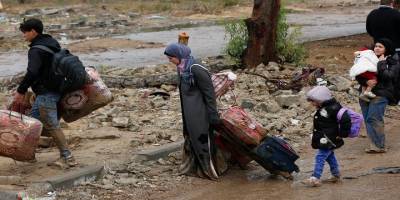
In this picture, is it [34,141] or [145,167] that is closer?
[34,141]

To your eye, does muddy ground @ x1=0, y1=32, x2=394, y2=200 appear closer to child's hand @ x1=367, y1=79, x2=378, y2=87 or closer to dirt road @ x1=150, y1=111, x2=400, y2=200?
dirt road @ x1=150, y1=111, x2=400, y2=200

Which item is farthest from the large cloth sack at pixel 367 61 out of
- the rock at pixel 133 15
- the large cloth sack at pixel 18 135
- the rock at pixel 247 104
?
the rock at pixel 133 15

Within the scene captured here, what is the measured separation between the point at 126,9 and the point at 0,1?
11.6 metres

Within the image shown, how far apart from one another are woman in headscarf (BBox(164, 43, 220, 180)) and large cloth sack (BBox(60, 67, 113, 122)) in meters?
0.94

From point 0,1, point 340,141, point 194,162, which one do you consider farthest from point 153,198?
point 0,1

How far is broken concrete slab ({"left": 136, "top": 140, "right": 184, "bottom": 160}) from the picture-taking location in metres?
8.05

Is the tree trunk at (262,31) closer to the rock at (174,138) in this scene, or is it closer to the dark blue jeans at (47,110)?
the rock at (174,138)

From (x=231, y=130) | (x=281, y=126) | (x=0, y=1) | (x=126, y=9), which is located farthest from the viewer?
(x=0, y=1)

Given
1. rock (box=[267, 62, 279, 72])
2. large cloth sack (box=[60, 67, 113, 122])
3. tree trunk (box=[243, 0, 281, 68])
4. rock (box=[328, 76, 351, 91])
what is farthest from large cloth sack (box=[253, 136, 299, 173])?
tree trunk (box=[243, 0, 281, 68])

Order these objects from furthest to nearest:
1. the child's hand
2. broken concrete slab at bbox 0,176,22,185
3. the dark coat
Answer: the child's hand, the dark coat, broken concrete slab at bbox 0,176,22,185

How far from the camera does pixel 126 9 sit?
45094 millimetres

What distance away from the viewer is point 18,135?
6.93 metres

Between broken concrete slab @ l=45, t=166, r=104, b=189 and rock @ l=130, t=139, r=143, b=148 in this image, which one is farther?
rock @ l=130, t=139, r=143, b=148

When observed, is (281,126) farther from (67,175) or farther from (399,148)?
(67,175)
